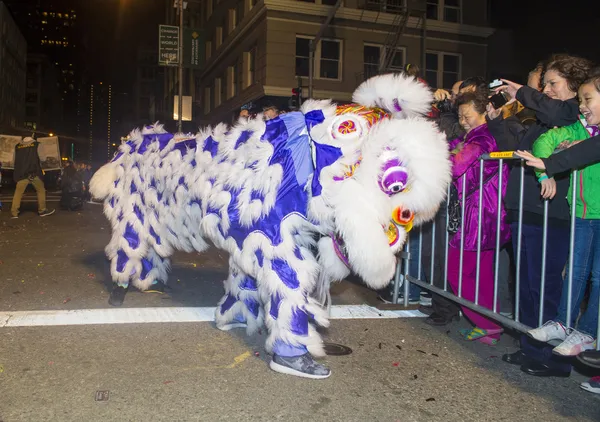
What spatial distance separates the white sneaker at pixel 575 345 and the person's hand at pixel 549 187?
32.3 inches

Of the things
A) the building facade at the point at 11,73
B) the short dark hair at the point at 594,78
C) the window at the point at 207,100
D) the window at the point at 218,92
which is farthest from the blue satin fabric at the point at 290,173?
the building facade at the point at 11,73

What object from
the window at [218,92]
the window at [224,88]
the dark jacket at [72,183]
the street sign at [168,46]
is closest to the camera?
the dark jacket at [72,183]

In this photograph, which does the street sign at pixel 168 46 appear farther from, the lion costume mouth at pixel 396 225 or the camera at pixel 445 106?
the lion costume mouth at pixel 396 225

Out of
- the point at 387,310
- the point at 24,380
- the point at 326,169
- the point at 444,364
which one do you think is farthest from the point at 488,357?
the point at 24,380

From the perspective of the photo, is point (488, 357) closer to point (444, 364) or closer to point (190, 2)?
point (444, 364)

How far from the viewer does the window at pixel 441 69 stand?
24281 mm

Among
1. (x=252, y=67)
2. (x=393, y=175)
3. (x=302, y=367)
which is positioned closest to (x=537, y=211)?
(x=393, y=175)

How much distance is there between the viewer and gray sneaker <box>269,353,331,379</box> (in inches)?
126

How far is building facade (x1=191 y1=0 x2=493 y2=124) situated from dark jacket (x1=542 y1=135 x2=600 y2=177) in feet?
59.9

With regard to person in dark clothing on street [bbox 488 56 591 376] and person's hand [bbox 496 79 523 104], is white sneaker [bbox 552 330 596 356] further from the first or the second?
person's hand [bbox 496 79 523 104]

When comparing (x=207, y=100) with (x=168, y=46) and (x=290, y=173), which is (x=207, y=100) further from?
(x=290, y=173)

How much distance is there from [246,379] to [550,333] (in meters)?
1.84

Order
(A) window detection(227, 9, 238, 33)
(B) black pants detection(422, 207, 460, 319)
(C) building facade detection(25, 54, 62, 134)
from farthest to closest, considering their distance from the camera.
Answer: (C) building facade detection(25, 54, 62, 134) < (A) window detection(227, 9, 238, 33) < (B) black pants detection(422, 207, 460, 319)

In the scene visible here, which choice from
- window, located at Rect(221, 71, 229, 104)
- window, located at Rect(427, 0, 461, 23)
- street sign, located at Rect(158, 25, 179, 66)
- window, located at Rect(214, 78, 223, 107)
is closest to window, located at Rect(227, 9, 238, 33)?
window, located at Rect(221, 71, 229, 104)
